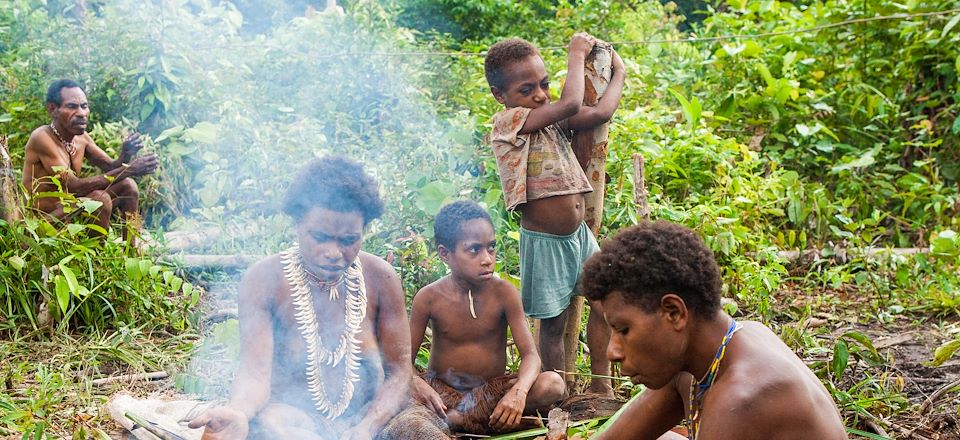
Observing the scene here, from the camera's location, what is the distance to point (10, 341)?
4504 millimetres

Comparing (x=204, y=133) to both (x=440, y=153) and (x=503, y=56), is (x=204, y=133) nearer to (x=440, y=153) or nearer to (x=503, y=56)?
(x=440, y=153)

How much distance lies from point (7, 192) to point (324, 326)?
7.94 ft

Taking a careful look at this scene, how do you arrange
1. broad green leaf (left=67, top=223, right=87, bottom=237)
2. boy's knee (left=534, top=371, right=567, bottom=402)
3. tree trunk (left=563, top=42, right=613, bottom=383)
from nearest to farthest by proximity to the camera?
boy's knee (left=534, top=371, right=567, bottom=402)
tree trunk (left=563, top=42, right=613, bottom=383)
broad green leaf (left=67, top=223, right=87, bottom=237)

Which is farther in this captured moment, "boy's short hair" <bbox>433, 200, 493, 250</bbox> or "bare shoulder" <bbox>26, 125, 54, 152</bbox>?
"bare shoulder" <bbox>26, 125, 54, 152</bbox>

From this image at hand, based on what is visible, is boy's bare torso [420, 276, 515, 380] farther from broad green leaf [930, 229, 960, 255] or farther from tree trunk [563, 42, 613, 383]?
broad green leaf [930, 229, 960, 255]

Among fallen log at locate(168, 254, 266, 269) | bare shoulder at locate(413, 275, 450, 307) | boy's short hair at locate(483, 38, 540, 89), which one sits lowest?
fallen log at locate(168, 254, 266, 269)

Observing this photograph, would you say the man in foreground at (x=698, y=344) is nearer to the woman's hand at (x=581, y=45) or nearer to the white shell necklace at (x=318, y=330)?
the white shell necklace at (x=318, y=330)

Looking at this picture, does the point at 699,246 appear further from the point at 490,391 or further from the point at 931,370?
the point at 931,370

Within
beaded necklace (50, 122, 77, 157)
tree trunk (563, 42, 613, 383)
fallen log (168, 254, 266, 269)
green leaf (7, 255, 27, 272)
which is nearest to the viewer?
tree trunk (563, 42, 613, 383)

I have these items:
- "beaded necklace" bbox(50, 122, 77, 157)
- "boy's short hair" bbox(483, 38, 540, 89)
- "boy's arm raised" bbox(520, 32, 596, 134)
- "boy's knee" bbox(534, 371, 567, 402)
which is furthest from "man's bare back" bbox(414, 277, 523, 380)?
"beaded necklace" bbox(50, 122, 77, 157)

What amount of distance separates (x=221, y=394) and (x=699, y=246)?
8.24 ft

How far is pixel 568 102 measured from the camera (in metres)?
3.66

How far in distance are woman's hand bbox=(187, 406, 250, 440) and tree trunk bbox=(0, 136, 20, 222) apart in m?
2.57

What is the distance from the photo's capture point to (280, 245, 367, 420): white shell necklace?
3193mm
